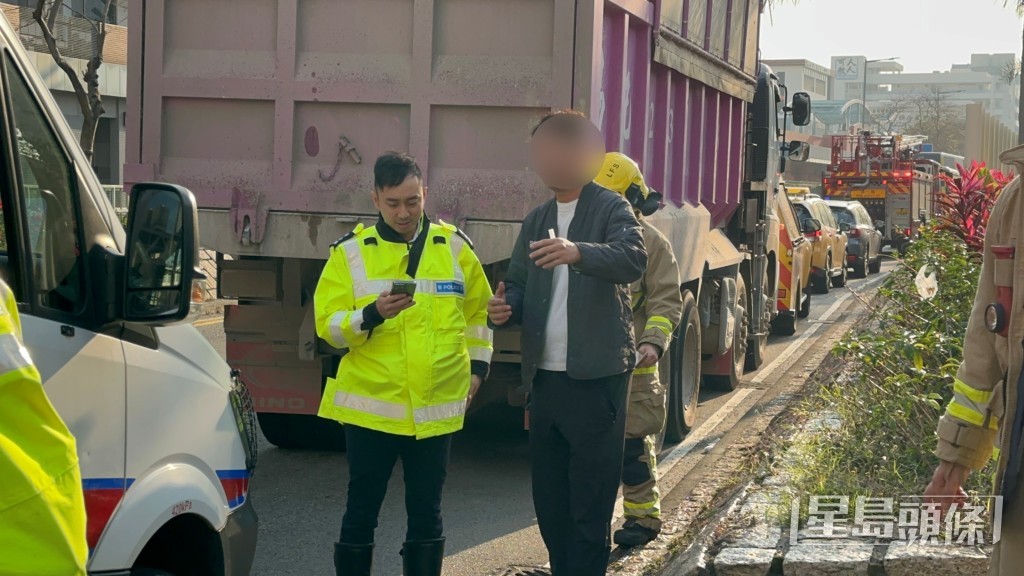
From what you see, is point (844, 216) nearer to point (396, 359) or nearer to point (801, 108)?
point (801, 108)

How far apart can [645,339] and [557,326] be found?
0.79 m

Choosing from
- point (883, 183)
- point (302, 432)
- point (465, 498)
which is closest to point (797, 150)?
point (302, 432)

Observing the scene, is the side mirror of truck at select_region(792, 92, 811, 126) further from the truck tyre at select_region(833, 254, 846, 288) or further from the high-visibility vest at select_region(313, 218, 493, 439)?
the truck tyre at select_region(833, 254, 846, 288)

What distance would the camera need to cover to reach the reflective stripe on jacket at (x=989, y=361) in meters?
3.03

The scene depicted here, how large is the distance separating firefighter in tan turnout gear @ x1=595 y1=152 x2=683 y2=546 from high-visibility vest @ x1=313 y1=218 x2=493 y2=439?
36.1 inches

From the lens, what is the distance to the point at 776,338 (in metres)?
15.9

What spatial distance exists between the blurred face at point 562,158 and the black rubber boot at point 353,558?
4.90 ft

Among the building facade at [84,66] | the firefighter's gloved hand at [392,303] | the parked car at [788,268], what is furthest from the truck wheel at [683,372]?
the building facade at [84,66]

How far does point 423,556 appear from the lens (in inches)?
189

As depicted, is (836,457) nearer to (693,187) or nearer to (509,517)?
(509,517)

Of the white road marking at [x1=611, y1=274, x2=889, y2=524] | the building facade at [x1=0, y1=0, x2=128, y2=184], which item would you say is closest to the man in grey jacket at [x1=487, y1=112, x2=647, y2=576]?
the white road marking at [x1=611, y1=274, x2=889, y2=524]

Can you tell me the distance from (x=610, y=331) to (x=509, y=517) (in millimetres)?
2429

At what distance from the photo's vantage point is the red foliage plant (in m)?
7.79

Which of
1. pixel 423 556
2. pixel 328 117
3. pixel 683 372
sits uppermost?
pixel 328 117
